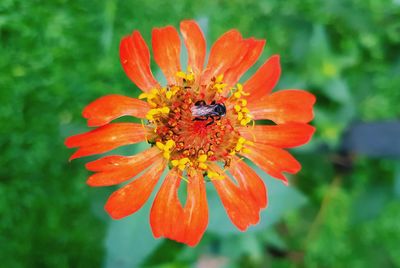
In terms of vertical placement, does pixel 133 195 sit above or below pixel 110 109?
below

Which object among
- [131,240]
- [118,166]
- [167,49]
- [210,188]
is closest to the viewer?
[118,166]

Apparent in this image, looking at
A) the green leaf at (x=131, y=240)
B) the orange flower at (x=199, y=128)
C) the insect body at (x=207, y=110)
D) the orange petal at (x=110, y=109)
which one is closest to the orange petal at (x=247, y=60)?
the orange flower at (x=199, y=128)

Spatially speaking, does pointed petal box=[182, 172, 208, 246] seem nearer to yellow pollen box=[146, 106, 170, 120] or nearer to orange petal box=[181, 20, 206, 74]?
yellow pollen box=[146, 106, 170, 120]

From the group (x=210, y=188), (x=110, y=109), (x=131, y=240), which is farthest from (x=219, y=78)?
(x=131, y=240)

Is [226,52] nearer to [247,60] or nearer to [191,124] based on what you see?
[247,60]

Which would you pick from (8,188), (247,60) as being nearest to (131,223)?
(247,60)

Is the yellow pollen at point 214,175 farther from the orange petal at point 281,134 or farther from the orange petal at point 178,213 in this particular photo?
the orange petal at point 281,134
